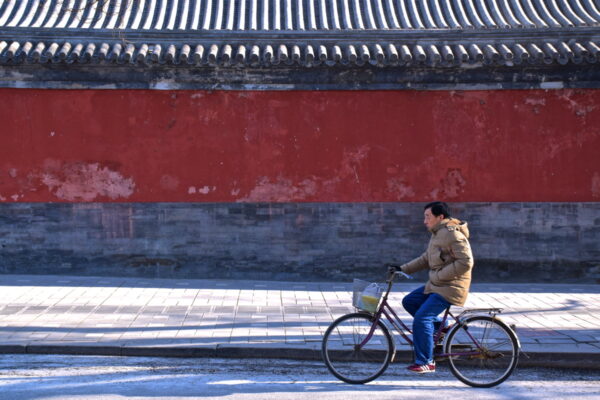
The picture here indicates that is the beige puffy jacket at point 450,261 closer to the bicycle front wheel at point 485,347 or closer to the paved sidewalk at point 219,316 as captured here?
the bicycle front wheel at point 485,347

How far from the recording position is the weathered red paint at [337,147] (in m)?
10.2

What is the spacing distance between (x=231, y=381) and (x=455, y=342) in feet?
5.75

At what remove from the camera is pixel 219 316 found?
7598 mm

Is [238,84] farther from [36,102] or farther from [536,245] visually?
[536,245]

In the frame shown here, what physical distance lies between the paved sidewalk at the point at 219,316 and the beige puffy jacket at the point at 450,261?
1.07 meters

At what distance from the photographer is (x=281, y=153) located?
10320 mm

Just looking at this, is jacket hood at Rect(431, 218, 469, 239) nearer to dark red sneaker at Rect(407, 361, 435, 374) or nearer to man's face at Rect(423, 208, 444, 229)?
man's face at Rect(423, 208, 444, 229)

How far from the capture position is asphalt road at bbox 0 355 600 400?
5.08 meters

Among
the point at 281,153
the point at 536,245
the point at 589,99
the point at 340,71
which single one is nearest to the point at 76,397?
the point at 281,153

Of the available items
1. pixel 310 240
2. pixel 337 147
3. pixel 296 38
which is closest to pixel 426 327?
pixel 310 240

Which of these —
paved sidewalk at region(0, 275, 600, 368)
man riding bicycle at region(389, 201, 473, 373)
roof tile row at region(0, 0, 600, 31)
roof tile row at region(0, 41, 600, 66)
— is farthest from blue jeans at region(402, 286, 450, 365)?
roof tile row at region(0, 0, 600, 31)

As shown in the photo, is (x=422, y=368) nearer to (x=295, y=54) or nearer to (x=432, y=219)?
(x=432, y=219)

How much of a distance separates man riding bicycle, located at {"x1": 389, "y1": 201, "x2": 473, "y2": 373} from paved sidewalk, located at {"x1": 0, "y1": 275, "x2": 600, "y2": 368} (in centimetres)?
→ 89

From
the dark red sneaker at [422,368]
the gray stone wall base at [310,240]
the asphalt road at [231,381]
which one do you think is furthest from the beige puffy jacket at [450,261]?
the gray stone wall base at [310,240]
